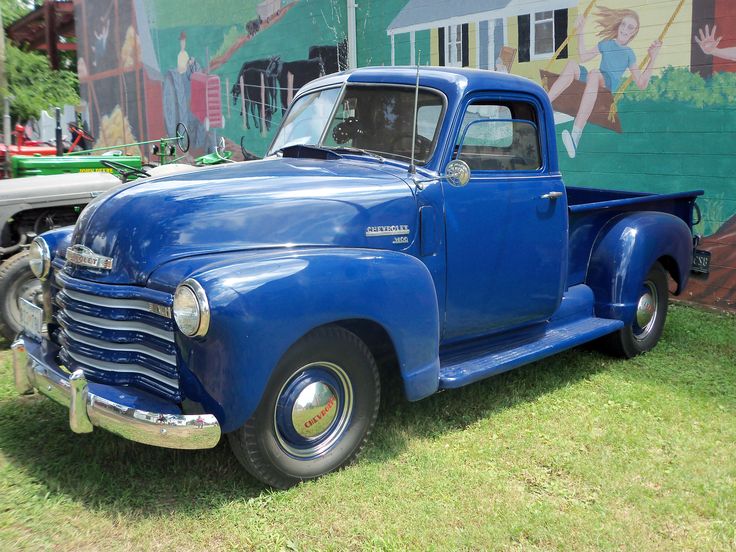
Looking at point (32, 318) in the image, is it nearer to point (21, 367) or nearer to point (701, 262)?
point (21, 367)

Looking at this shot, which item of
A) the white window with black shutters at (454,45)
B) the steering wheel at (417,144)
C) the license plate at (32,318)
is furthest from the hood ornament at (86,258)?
the white window with black shutters at (454,45)

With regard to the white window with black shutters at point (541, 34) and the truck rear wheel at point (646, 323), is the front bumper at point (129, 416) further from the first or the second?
the white window with black shutters at point (541, 34)

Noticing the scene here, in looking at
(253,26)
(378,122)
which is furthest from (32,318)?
(253,26)

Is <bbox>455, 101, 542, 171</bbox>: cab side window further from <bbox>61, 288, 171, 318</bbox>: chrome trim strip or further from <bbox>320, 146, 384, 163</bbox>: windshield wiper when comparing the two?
<bbox>61, 288, 171, 318</bbox>: chrome trim strip

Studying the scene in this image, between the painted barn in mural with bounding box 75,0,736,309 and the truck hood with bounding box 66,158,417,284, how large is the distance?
3.86 metres

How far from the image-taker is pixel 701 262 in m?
5.52

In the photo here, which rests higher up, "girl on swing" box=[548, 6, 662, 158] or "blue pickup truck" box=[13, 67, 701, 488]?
"girl on swing" box=[548, 6, 662, 158]

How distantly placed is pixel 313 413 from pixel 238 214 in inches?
36.0

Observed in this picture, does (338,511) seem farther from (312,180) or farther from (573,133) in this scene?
(573,133)

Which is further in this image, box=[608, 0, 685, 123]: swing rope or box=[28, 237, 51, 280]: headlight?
box=[608, 0, 685, 123]: swing rope

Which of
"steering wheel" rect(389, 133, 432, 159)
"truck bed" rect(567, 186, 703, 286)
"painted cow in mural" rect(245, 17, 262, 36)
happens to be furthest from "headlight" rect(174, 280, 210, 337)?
"painted cow in mural" rect(245, 17, 262, 36)

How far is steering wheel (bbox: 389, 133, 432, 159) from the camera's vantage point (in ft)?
12.4

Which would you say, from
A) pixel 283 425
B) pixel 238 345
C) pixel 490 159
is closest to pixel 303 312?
pixel 238 345

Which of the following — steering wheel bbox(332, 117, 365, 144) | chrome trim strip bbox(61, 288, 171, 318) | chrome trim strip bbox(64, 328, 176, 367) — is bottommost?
chrome trim strip bbox(64, 328, 176, 367)
